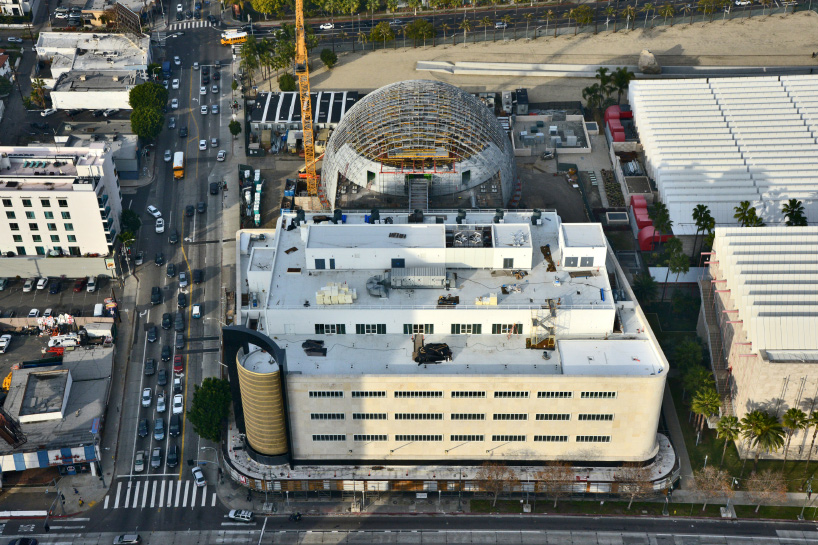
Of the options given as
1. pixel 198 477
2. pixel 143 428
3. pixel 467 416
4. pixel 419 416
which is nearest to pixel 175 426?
pixel 143 428

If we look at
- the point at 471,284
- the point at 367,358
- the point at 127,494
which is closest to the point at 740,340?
the point at 471,284

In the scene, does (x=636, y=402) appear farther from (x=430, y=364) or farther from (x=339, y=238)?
(x=339, y=238)

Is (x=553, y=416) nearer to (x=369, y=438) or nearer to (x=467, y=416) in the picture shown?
(x=467, y=416)

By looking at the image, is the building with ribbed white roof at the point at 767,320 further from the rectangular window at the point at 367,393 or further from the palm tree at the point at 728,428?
the rectangular window at the point at 367,393

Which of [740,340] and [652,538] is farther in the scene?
[740,340]

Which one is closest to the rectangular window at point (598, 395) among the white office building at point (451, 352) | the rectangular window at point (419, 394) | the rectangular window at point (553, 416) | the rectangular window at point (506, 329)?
the white office building at point (451, 352)
